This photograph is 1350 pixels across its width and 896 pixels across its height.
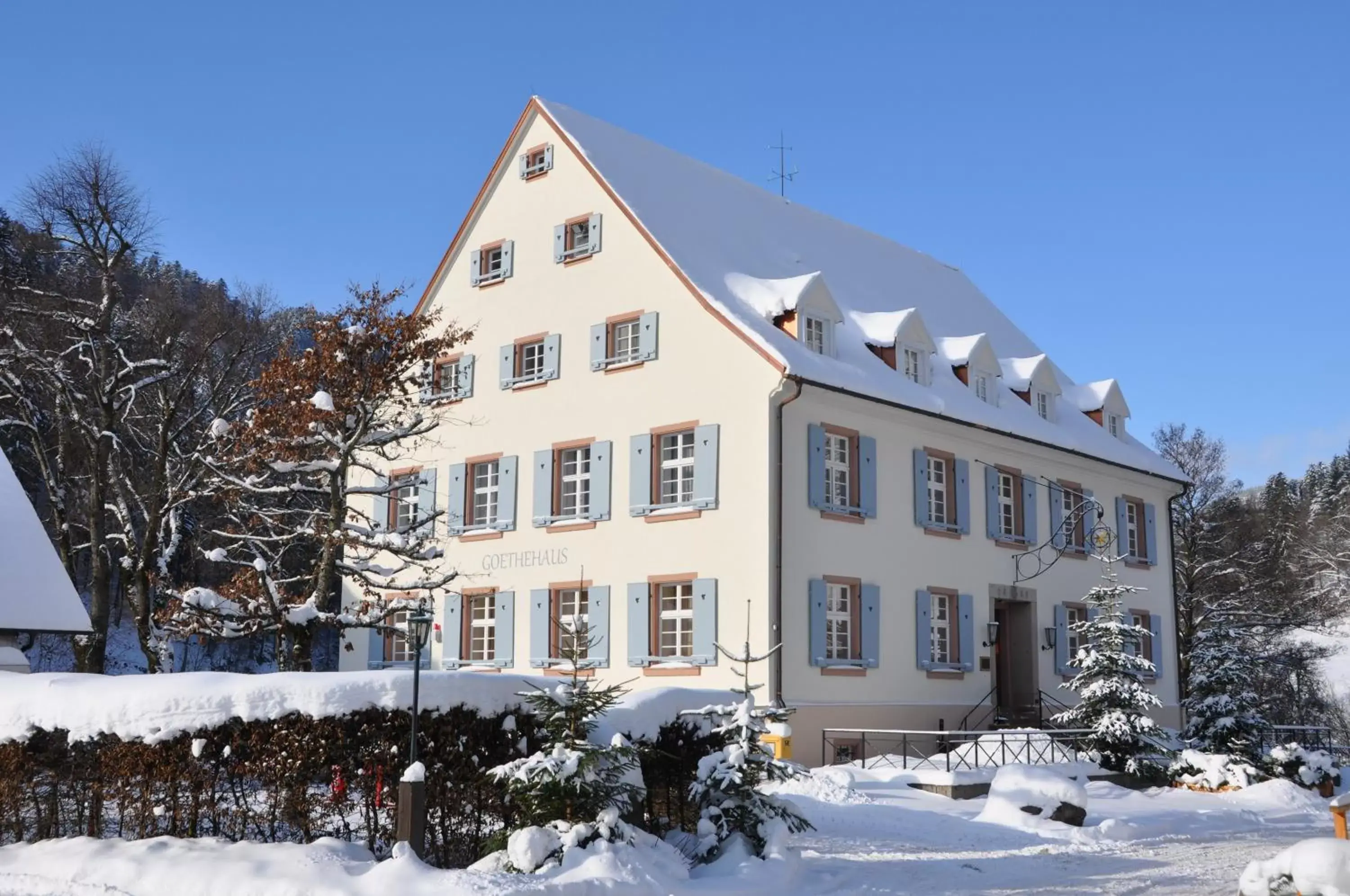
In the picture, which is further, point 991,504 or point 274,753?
point 991,504

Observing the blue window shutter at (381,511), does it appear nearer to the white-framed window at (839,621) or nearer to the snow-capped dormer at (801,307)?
the snow-capped dormer at (801,307)

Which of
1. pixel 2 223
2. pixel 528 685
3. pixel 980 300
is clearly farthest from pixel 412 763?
pixel 2 223

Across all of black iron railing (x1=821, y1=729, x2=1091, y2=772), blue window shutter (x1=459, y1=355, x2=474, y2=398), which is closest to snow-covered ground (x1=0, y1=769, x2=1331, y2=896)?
black iron railing (x1=821, y1=729, x2=1091, y2=772)

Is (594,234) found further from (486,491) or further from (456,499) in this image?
(456,499)

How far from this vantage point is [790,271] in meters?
27.7

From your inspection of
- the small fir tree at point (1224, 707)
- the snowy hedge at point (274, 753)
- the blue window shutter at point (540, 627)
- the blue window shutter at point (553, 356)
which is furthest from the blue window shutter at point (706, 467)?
the snowy hedge at point (274, 753)

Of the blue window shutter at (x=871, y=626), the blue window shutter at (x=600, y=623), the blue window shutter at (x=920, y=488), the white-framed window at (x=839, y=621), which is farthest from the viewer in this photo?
the blue window shutter at (x=920, y=488)

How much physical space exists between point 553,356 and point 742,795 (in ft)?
49.2

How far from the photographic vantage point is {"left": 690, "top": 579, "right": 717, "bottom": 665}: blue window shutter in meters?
22.3

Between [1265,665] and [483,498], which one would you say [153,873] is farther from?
[1265,665]

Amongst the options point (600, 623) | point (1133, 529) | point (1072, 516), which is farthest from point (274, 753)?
point (1133, 529)

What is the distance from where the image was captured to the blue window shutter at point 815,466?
2269cm

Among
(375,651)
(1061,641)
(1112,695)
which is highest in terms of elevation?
(1061,641)

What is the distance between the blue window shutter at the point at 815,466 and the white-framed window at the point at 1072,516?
322 inches
